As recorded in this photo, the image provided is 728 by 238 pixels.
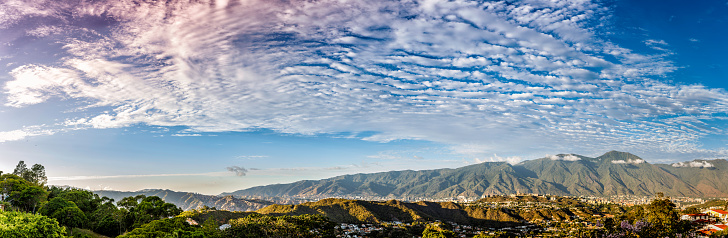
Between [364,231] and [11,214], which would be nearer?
[11,214]

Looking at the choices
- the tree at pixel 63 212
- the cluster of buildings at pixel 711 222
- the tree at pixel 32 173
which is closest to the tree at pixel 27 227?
the tree at pixel 63 212

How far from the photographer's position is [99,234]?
57250mm

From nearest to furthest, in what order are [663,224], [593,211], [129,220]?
[129,220]
[663,224]
[593,211]

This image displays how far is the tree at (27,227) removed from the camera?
92.1ft

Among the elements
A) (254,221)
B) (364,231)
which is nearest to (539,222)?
(364,231)

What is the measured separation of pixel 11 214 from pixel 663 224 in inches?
4010

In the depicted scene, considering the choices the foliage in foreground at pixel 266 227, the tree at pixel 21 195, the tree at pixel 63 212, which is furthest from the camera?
the foliage in foreground at pixel 266 227

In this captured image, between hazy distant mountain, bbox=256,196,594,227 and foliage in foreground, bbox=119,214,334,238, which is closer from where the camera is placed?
foliage in foreground, bbox=119,214,334,238

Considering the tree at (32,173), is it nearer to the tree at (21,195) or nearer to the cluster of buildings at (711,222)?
the tree at (21,195)

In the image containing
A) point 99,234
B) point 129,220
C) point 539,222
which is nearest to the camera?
point 99,234

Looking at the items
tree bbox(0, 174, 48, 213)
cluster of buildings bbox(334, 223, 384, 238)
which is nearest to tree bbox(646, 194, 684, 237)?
cluster of buildings bbox(334, 223, 384, 238)

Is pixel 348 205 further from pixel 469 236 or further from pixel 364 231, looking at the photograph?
pixel 469 236

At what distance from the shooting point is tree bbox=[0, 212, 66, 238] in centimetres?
2809

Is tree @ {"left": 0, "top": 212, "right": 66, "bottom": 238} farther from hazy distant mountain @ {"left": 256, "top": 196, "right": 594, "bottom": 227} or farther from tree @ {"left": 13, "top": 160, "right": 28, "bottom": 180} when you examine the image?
hazy distant mountain @ {"left": 256, "top": 196, "right": 594, "bottom": 227}
